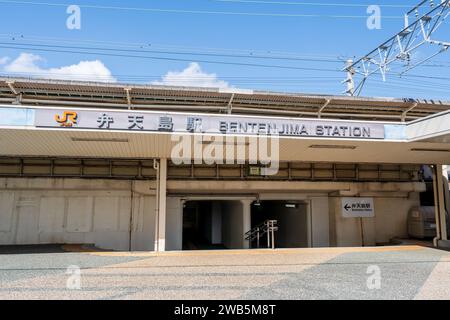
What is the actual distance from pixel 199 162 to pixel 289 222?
576cm

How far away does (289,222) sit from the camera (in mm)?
15367

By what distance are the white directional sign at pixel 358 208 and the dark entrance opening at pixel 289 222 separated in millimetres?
1503

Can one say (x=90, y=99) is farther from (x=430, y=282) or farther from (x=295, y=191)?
(x=430, y=282)

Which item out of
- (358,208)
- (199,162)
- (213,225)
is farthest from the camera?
(213,225)

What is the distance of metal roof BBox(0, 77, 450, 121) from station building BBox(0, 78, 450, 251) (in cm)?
4

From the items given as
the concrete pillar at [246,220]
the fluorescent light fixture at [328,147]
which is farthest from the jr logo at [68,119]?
the concrete pillar at [246,220]

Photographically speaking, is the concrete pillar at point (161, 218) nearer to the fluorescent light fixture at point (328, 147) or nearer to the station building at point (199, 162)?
the station building at point (199, 162)

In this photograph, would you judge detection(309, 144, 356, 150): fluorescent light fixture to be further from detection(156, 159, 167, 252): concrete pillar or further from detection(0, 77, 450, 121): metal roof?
detection(156, 159, 167, 252): concrete pillar

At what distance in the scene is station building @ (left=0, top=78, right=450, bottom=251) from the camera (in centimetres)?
788

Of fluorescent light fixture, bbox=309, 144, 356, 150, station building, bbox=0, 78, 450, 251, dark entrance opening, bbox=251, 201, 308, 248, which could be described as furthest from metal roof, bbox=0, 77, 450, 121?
dark entrance opening, bbox=251, 201, 308, 248

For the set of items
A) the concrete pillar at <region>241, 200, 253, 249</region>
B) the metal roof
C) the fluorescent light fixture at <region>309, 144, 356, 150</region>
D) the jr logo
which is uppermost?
the metal roof

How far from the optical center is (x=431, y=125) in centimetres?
783

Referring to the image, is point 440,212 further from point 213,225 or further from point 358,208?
point 213,225

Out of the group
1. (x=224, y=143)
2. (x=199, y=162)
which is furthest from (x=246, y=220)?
(x=224, y=143)
